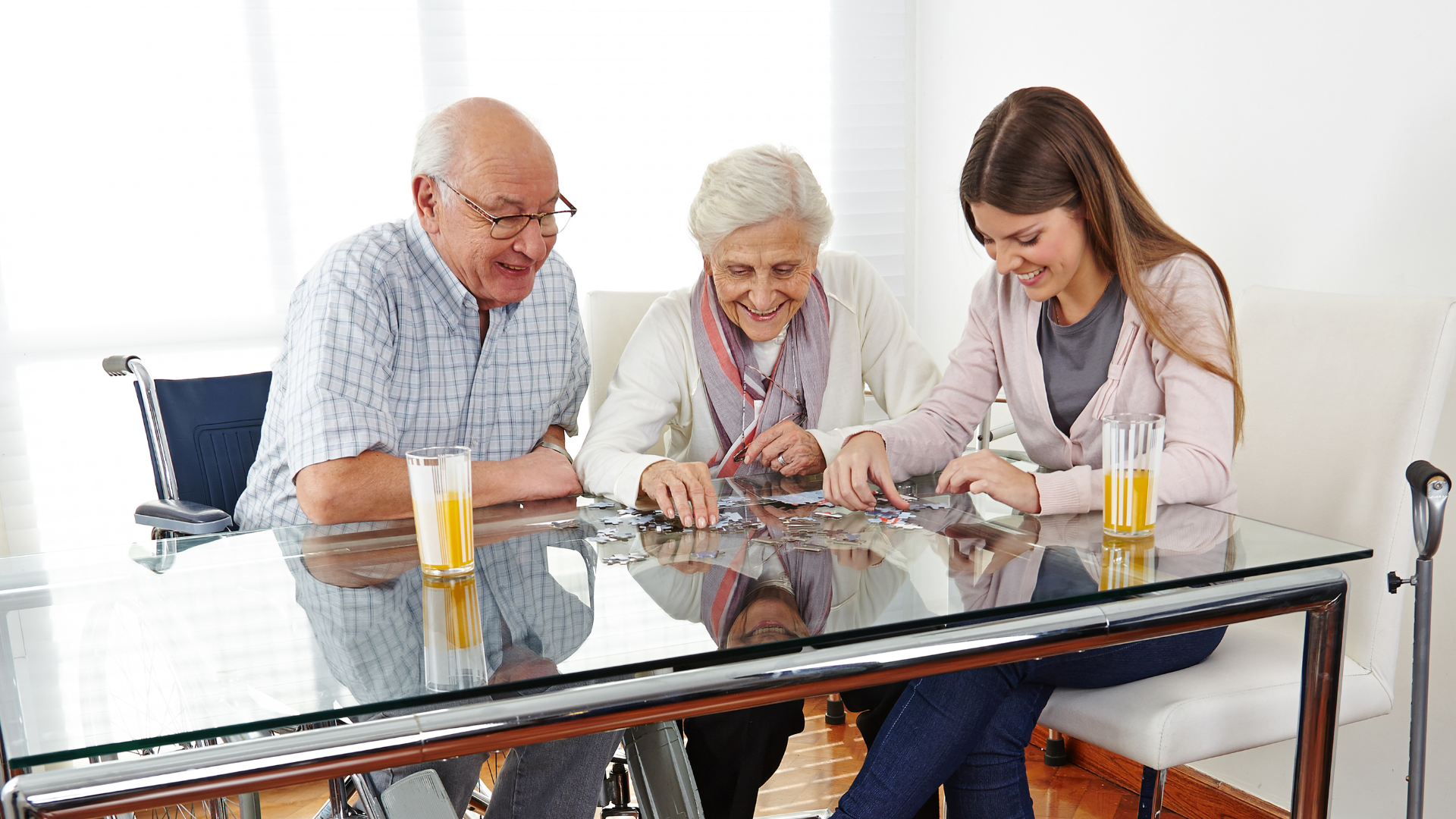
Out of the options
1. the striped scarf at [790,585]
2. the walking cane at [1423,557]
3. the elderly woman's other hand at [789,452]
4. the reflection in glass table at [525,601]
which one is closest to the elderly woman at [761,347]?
the elderly woman's other hand at [789,452]

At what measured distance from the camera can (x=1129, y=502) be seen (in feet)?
4.49

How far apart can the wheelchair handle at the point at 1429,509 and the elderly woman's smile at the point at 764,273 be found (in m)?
1.08

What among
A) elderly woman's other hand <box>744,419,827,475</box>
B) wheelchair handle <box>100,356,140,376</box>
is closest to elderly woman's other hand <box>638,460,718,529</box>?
elderly woman's other hand <box>744,419,827,475</box>

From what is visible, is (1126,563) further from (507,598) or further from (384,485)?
(384,485)

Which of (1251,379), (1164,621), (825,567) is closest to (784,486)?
(825,567)

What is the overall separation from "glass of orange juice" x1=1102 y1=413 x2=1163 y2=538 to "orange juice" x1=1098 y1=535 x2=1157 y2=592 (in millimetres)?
21

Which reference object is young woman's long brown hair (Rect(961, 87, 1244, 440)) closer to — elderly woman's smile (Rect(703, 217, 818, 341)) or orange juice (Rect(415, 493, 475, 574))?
elderly woman's smile (Rect(703, 217, 818, 341))

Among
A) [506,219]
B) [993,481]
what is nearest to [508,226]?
[506,219]

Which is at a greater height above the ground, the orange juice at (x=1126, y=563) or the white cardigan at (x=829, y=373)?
the white cardigan at (x=829, y=373)

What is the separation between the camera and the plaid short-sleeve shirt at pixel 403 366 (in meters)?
1.81

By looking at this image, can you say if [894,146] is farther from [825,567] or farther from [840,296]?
[825,567]

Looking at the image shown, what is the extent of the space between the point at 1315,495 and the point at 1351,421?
5.7 inches

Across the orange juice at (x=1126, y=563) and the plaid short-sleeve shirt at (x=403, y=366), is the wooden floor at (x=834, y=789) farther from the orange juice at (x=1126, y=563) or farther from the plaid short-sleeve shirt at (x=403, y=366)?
the orange juice at (x=1126, y=563)

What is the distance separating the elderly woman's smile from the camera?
204 cm
